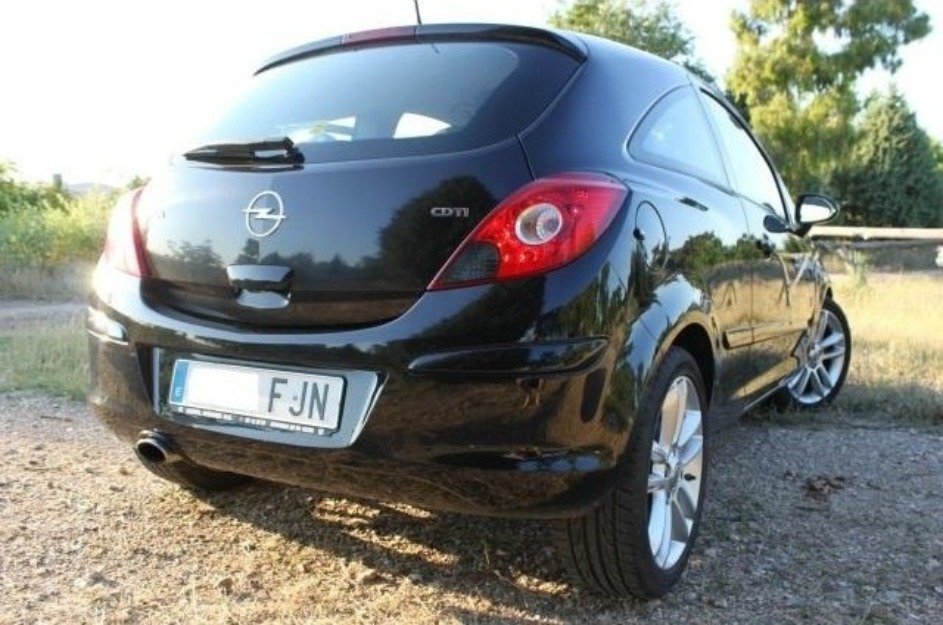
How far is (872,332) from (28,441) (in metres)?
6.11

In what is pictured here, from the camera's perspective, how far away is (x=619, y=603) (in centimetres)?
247

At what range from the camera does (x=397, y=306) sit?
7.02 feet

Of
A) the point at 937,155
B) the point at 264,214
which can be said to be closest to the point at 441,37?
the point at 264,214

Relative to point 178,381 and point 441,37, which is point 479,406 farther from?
point 441,37

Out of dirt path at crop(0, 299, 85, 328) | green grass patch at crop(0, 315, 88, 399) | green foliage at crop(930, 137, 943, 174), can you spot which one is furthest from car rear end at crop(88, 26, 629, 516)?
green foliage at crop(930, 137, 943, 174)

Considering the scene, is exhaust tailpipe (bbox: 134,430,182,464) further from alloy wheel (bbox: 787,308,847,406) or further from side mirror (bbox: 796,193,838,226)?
alloy wheel (bbox: 787,308,847,406)

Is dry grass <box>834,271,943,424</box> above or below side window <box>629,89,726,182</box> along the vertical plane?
below

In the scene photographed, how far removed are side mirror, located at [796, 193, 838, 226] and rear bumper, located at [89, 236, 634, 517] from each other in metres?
2.47

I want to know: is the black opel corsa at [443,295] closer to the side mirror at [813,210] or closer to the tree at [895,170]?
the side mirror at [813,210]

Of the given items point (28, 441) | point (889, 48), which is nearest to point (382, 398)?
point (28, 441)

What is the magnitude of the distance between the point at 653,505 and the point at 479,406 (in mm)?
760

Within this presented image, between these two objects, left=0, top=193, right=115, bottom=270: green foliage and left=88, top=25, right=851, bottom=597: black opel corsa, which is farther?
left=0, top=193, right=115, bottom=270: green foliage

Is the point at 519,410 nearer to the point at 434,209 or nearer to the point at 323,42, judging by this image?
the point at 434,209

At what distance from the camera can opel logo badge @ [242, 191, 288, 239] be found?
2285 mm
